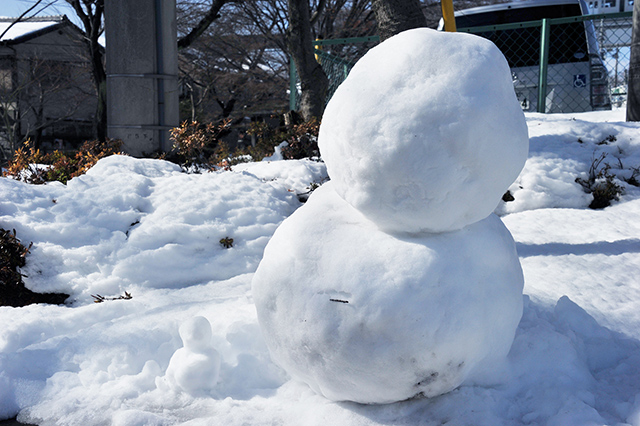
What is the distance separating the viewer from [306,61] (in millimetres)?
7543

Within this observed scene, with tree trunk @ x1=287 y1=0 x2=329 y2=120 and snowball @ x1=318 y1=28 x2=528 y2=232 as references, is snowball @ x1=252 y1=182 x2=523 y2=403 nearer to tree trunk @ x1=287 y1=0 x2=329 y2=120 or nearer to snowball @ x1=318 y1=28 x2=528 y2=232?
snowball @ x1=318 y1=28 x2=528 y2=232

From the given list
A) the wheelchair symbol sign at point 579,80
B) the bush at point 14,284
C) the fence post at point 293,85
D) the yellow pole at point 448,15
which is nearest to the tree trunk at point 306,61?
the fence post at point 293,85

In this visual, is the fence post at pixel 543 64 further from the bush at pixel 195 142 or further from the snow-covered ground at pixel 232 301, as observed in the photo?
the bush at pixel 195 142

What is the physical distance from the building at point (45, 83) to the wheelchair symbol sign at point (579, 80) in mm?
12252

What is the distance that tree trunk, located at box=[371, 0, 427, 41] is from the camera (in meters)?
4.54

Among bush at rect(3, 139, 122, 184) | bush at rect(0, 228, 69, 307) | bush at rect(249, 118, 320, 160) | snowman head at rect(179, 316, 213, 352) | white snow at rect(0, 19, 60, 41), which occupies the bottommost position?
bush at rect(0, 228, 69, 307)

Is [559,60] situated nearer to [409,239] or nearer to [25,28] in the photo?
[409,239]

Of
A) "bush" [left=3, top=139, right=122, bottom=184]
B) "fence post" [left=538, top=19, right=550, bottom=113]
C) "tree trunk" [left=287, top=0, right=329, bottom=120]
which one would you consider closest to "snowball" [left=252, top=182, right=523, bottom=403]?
"bush" [left=3, top=139, right=122, bottom=184]

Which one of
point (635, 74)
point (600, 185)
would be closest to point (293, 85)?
point (635, 74)

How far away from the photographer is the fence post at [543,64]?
7281mm

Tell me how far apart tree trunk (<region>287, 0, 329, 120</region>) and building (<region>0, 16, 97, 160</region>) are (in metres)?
8.25

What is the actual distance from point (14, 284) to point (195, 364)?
7.97 feet

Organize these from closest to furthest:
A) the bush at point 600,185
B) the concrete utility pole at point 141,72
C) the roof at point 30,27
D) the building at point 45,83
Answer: the bush at point 600,185 → the concrete utility pole at point 141,72 → the building at point 45,83 → the roof at point 30,27

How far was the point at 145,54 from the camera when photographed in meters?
7.12
